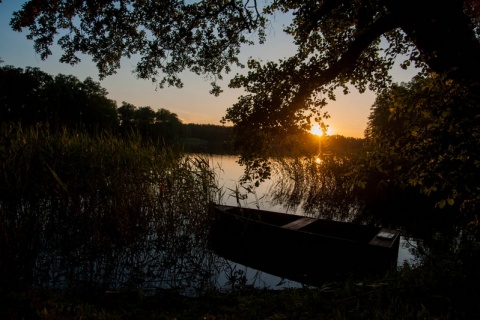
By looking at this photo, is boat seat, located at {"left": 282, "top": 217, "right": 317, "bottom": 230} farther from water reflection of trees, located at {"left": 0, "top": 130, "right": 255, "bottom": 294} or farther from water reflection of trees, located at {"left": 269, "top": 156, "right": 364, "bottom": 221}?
water reflection of trees, located at {"left": 269, "top": 156, "right": 364, "bottom": 221}

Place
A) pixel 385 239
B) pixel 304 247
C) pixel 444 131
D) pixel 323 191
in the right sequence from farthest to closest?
pixel 323 191, pixel 304 247, pixel 385 239, pixel 444 131

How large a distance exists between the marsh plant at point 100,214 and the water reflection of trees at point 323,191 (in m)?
8.74

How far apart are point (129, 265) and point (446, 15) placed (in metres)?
7.76

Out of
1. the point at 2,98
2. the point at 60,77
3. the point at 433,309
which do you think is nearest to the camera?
the point at 433,309

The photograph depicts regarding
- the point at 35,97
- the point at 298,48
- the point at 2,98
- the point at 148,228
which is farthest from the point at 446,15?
the point at 35,97

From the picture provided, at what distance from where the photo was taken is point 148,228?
Answer: 824 cm

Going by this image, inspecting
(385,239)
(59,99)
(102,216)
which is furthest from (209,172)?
(59,99)

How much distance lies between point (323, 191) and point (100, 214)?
12376 millimetres

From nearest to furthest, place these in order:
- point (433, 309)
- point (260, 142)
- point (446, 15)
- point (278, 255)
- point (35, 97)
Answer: point (433, 309), point (446, 15), point (260, 142), point (278, 255), point (35, 97)

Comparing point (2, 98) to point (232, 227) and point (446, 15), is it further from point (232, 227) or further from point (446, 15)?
point (446, 15)

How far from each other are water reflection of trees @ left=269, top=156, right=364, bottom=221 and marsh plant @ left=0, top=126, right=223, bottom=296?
8.74 m

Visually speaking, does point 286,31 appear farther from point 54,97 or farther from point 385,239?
point 54,97

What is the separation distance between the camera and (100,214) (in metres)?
7.54

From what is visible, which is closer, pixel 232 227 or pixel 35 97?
pixel 232 227
